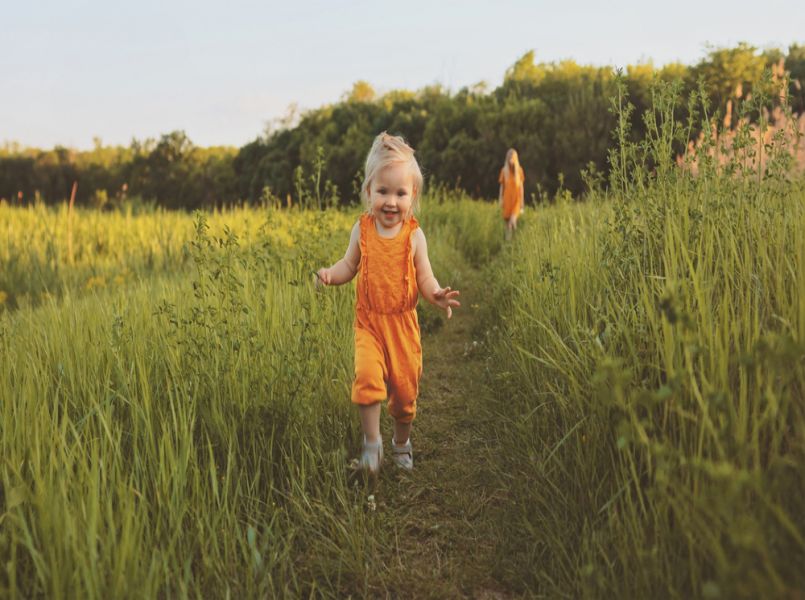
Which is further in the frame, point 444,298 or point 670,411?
point 444,298

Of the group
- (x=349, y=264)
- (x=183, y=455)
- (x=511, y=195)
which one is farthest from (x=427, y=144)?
(x=183, y=455)

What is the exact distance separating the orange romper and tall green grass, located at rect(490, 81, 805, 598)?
1.83 ft

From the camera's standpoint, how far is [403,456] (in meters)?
2.95

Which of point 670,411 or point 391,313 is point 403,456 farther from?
point 670,411

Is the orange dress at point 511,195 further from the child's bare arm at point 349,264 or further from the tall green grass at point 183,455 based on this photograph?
the child's bare arm at point 349,264

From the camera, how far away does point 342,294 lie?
4613 mm

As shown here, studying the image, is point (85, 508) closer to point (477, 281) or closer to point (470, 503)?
point (470, 503)

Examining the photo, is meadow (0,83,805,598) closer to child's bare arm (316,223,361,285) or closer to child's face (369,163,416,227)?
child's bare arm (316,223,361,285)

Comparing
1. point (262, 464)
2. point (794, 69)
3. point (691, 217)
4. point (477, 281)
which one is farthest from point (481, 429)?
point (794, 69)

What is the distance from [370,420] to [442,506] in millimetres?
492

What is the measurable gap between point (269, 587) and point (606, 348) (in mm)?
1583

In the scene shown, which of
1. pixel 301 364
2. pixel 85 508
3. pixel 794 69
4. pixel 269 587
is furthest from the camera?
pixel 794 69

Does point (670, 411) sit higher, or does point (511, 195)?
point (511, 195)

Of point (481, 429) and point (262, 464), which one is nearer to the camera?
point (262, 464)
